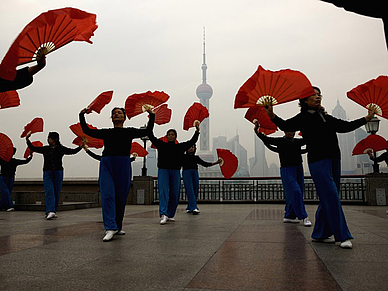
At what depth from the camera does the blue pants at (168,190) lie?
23.3ft

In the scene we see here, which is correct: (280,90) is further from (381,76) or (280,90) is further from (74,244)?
(74,244)

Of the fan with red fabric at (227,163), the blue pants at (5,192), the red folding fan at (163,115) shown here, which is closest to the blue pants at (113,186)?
the red folding fan at (163,115)

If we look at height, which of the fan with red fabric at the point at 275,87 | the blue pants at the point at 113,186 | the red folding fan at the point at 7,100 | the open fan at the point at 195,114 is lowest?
the blue pants at the point at 113,186

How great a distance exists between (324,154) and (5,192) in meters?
10.9

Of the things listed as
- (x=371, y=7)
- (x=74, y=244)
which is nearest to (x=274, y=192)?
(x=74, y=244)

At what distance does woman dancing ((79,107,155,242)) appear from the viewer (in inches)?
197

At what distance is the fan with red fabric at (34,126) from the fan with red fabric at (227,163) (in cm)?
478

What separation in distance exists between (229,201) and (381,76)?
11.6m

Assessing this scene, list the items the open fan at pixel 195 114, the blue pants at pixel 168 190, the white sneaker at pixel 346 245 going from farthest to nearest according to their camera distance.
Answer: the open fan at pixel 195 114 < the blue pants at pixel 168 190 < the white sneaker at pixel 346 245

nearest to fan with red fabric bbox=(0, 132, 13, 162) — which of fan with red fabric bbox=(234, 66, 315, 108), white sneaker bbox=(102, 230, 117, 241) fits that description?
white sneaker bbox=(102, 230, 117, 241)

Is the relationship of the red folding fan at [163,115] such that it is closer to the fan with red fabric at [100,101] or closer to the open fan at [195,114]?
the open fan at [195,114]

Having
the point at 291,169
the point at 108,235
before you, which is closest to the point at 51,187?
the point at 108,235

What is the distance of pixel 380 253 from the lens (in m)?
3.66

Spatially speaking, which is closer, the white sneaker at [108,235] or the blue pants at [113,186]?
the white sneaker at [108,235]
